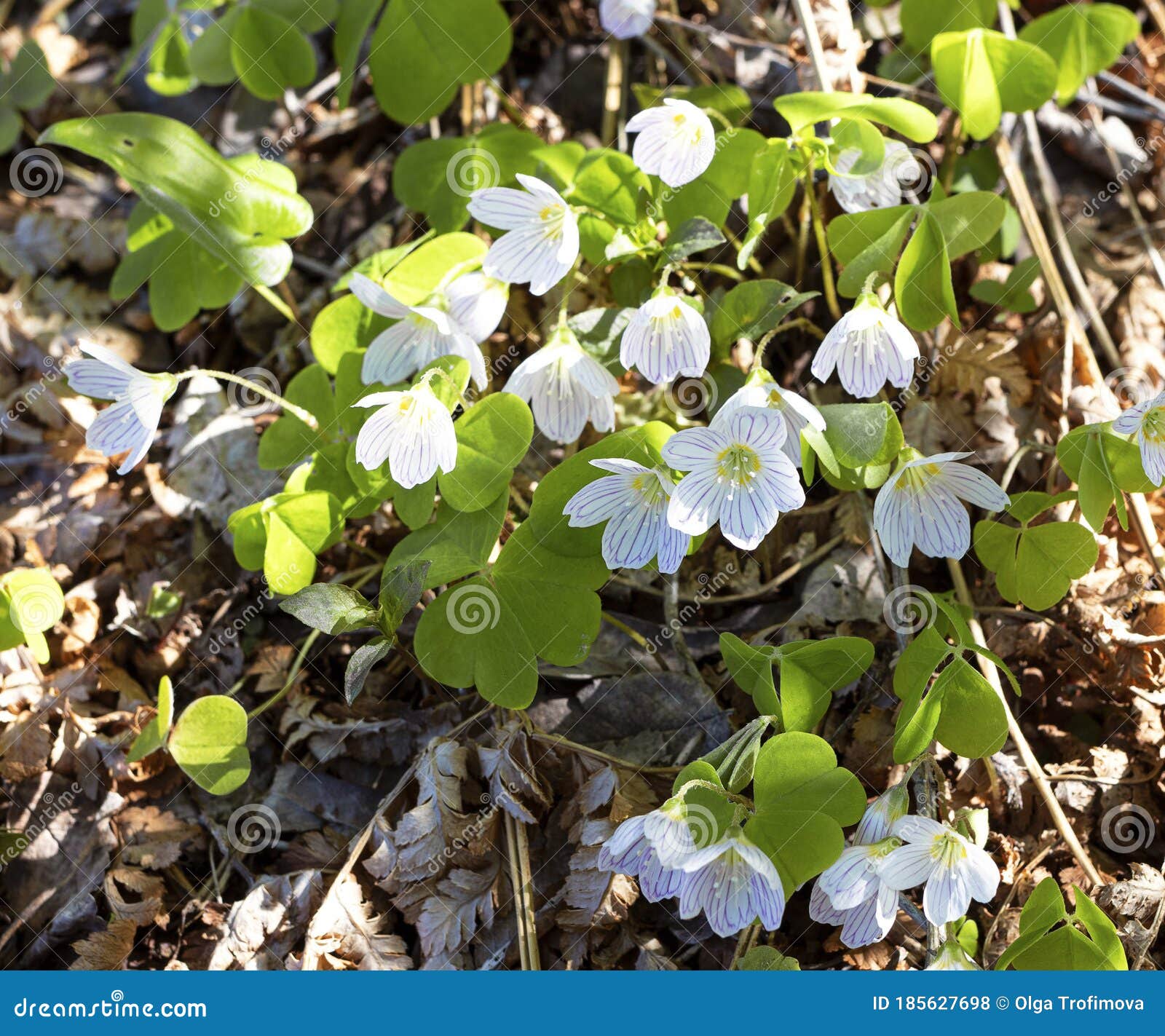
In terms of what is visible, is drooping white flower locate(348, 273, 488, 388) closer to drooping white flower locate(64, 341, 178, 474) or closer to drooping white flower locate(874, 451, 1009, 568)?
drooping white flower locate(64, 341, 178, 474)

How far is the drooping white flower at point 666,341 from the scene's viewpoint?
5.81ft

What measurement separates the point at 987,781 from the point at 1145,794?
0.34 meters

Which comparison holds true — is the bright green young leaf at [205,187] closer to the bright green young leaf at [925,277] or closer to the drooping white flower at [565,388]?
the drooping white flower at [565,388]

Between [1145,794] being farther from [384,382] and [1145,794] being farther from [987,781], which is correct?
[384,382]

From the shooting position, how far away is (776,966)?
169 cm

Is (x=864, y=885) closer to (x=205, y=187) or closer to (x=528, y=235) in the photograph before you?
(x=528, y=235)
